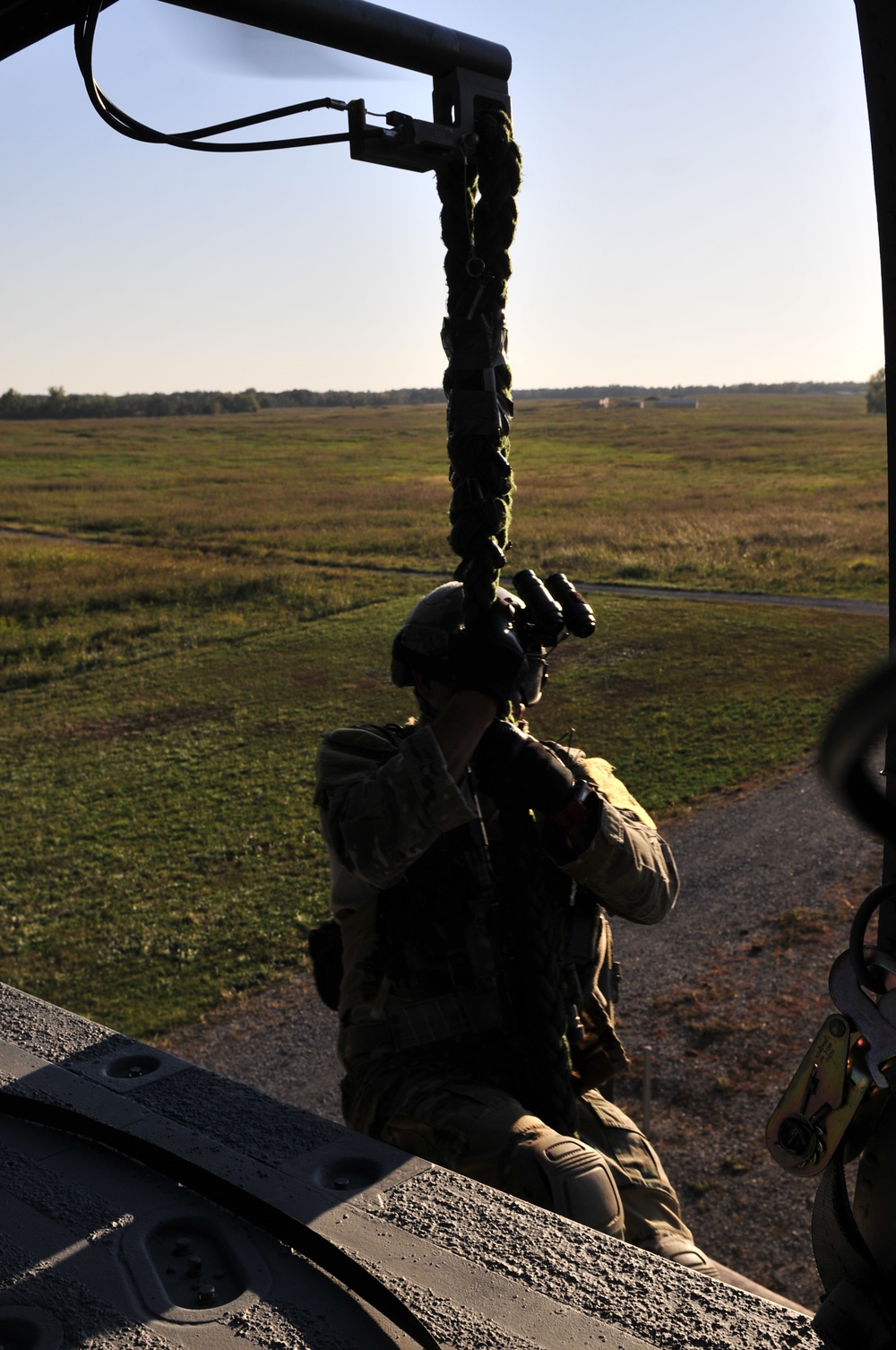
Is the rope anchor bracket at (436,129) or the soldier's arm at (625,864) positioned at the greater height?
the rope anchor bracket at (436,129)

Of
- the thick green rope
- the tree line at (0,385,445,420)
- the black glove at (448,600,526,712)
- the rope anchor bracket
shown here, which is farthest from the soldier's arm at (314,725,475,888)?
the tree line at (0,385,445,420)

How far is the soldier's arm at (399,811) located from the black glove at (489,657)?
6.1 inches

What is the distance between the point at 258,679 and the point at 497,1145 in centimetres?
1419

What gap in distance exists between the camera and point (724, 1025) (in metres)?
6.68

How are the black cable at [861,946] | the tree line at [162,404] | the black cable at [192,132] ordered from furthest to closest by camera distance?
1. the tree line at [162,404]
2. the black cable at [192,132]
3. the black cable at [861,946]

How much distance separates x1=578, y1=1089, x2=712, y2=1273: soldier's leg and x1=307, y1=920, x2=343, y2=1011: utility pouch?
0.73 metres

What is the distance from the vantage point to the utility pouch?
331cm

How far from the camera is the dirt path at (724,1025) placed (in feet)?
16.9

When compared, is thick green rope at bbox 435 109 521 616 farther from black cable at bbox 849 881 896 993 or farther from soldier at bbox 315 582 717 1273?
black cable at bbox 849 881 896 993

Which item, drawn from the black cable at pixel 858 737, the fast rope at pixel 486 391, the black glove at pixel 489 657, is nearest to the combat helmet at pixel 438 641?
the black glove at pixel 489 657

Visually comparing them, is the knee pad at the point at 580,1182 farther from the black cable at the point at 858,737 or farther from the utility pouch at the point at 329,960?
the black cable at the point at 858,737

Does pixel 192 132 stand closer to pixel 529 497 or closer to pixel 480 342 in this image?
pixel 480 342

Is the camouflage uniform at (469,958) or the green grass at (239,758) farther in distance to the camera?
→ the green grass at (239,758)

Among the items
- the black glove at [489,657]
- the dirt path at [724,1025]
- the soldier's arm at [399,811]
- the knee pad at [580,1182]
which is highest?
the black glove at [489,657]
